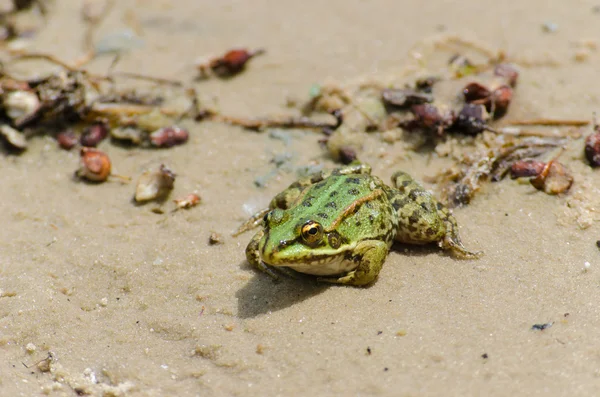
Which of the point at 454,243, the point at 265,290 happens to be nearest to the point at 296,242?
the point at 265,290

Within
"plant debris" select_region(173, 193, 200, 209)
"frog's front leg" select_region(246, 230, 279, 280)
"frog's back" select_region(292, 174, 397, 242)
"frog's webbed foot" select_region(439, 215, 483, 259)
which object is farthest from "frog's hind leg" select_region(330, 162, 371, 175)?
"plant debris" select_region(173, 193, 200, 209)

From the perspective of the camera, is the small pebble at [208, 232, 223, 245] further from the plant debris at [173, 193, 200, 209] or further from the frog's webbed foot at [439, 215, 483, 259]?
the frog's webbed foot at [439, 215, 483, 259]

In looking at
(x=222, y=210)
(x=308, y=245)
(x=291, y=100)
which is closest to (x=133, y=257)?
(x=222, y=210)

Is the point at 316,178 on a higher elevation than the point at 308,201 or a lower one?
lower

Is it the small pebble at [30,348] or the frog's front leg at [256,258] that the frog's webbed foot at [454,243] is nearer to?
the frog's front leg at [256,258]

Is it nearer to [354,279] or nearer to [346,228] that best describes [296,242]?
[346,228]

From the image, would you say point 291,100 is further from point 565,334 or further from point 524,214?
point 565,334

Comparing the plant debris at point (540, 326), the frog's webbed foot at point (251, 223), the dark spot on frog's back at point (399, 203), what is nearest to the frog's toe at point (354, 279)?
the dark spot on frog's back at point (399, 203)
